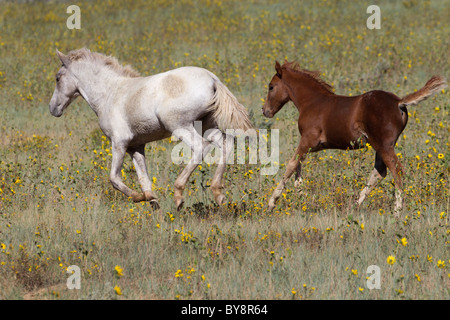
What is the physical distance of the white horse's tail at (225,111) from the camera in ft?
24.5

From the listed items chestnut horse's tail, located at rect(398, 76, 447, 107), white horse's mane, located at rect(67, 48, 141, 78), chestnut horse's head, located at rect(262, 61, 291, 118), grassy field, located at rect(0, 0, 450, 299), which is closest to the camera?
grassy field, located at rect(0, 0, 450, 299)

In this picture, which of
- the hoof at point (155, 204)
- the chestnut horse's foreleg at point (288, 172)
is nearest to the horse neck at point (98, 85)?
the hoof at point (155, 204)

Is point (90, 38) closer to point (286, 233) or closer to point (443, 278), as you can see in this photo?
point (286, 233)

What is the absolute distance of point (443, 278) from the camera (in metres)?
5.38

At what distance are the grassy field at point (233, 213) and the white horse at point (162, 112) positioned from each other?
0.32 meters

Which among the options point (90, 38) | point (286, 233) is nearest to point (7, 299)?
point (286, 233)

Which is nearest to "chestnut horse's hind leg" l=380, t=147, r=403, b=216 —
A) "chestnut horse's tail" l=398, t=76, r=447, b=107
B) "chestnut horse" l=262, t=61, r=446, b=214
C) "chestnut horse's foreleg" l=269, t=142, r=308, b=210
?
"chestnut horse" l=262, t=61, r=446, b=214

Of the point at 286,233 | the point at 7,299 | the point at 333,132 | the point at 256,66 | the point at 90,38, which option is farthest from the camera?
the point at 90,38

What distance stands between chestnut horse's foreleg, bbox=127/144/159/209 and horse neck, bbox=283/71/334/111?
212 centimetres

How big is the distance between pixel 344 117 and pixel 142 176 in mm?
2623

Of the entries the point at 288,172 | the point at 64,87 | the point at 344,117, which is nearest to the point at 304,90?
the point at 344,117

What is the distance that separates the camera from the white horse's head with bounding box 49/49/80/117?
8469 millimetres

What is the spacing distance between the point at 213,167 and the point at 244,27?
1103 centimetres

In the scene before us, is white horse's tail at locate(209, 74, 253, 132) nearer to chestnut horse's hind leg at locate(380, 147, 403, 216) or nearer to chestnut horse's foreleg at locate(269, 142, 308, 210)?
chestnut horse's foreleg at locate(269, 142, 308, 210)
